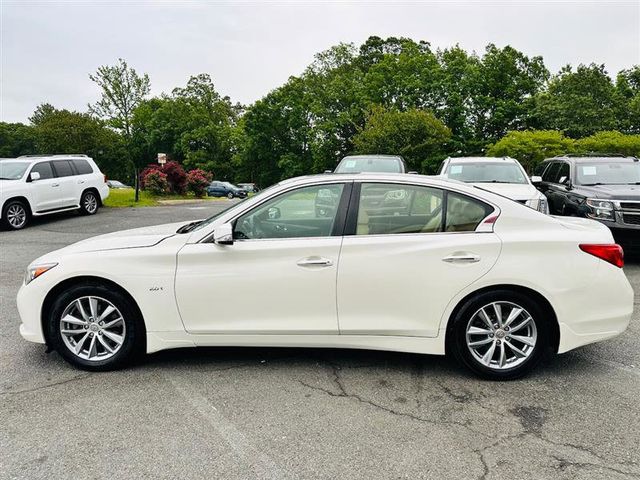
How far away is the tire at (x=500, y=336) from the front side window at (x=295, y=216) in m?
1.24

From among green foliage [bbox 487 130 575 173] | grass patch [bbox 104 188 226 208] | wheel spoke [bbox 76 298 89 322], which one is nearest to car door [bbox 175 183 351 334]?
wheel spoke [bbox 76 298 89 322]

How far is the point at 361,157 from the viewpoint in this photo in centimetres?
1345

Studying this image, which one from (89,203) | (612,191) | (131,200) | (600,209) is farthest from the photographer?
(131,200)

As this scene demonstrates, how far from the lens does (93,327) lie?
4133mm

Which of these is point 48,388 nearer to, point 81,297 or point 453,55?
point 81,297

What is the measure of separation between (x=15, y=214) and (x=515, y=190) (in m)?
12.0

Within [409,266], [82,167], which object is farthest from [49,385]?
[82,167]

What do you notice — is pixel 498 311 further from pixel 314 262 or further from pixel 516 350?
pixel 314 262

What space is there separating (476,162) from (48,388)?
30.2 ft

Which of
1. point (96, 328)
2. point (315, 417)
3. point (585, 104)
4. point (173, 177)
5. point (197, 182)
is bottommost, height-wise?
point (315, 417)

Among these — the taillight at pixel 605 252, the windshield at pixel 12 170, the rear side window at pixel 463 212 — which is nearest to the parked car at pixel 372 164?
the windshield at pixel 12 170

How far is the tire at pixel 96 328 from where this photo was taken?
409 cm

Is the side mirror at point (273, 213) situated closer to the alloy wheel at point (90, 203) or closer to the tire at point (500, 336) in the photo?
the tire at point (500, 336)

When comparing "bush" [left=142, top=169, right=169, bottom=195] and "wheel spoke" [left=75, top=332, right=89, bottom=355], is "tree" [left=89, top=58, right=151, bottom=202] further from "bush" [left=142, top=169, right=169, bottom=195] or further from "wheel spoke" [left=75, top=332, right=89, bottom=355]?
"wheel spoke" [left=75, top=332, right=89, bottom=355]
